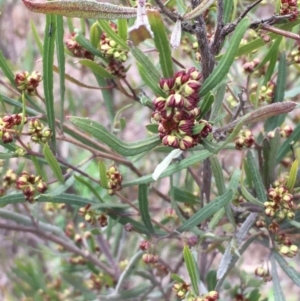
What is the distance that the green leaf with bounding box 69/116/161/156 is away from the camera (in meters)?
0.49

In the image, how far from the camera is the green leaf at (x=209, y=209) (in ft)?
1.98

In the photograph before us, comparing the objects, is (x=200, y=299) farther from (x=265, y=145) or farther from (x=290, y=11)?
(x=290, y=11)

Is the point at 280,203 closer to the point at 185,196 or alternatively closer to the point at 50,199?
the point at 185,196

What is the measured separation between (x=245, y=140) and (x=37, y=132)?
27 cm

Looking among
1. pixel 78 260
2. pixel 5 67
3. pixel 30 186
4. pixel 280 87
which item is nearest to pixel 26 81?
pixel 5 67

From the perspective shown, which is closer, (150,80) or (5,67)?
(150,80)

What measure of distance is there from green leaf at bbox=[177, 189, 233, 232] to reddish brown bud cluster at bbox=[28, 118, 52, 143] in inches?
8.7

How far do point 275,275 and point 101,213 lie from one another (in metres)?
0.26

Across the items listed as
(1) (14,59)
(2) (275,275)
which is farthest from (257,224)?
(1) (14,59)

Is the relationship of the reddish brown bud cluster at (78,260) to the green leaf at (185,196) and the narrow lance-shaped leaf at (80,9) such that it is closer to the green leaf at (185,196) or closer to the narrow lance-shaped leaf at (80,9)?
the green leaf at (185,196)

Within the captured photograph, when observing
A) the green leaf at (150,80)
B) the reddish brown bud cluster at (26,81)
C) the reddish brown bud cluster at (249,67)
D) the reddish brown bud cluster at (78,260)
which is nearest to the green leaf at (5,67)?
the reddish brown bud cluster at (26,81)

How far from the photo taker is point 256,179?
62 cm

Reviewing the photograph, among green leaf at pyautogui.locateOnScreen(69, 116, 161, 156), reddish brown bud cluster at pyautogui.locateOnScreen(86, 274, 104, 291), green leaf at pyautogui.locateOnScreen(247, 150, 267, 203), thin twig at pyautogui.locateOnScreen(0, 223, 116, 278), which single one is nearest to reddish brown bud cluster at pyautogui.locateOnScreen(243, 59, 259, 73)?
green leaf at pyautogui.locateOnScreen(247, 150, 267, 203)

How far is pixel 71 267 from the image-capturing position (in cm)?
108
